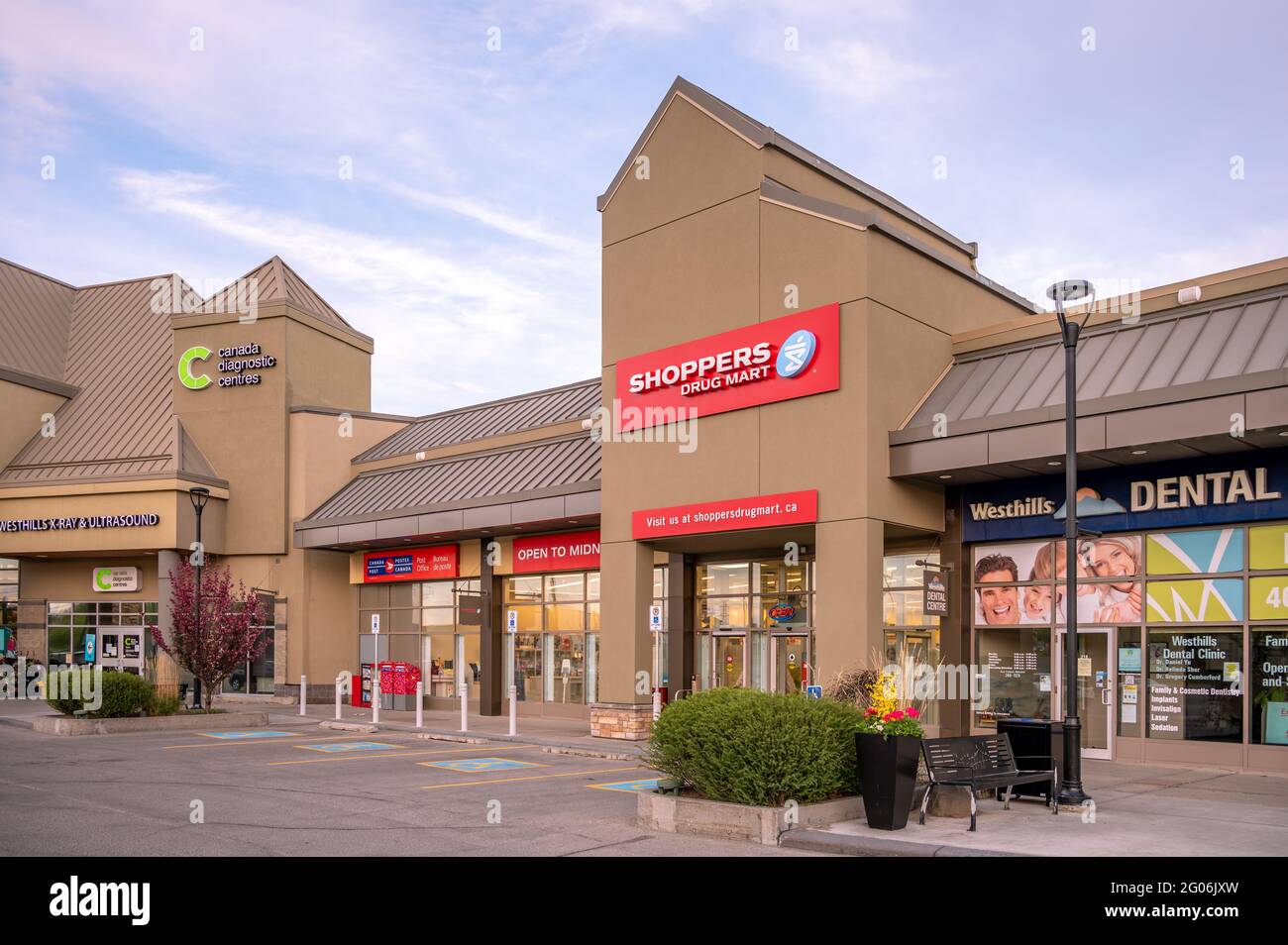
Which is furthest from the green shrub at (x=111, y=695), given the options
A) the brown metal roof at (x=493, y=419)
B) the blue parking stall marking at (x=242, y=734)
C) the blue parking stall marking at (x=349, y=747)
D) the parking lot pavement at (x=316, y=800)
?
the brown metal roof at (x=493, y=419)

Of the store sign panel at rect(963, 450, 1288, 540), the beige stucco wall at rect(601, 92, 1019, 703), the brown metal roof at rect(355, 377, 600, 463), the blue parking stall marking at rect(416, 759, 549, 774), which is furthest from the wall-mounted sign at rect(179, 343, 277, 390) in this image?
the store sign panel at rect(963, 450, 1288, 540)

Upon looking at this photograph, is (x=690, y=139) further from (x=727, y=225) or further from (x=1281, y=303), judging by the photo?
(x=1281, y=303)

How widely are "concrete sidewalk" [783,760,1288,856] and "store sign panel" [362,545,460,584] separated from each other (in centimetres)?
2072

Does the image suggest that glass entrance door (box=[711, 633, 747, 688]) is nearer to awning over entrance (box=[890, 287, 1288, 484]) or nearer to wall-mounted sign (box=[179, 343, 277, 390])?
awning over entrance (box=[890, 287, 1288, 484])

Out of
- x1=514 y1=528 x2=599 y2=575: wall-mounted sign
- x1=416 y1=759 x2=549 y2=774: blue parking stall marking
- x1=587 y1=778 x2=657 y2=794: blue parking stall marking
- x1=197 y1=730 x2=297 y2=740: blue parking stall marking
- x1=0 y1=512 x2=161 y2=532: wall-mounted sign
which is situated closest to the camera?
x1=587 y1=778 x2=657 y2=794: blue parking stall marking

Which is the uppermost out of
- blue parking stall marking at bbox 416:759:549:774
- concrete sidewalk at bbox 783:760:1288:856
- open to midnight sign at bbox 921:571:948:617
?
open to midnight sign at bbox 921:571:948:617

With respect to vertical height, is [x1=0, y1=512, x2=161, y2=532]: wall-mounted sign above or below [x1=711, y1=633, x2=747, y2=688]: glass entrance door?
above

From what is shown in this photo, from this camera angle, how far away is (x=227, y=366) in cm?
3794

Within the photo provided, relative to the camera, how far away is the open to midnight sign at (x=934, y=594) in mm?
20578

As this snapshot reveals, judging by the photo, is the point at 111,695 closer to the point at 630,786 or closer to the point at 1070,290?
the point at 630,786

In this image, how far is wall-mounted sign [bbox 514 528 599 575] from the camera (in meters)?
29.0

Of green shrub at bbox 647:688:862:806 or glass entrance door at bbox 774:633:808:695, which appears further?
glass entrance door at bbox 774:633:808:695
